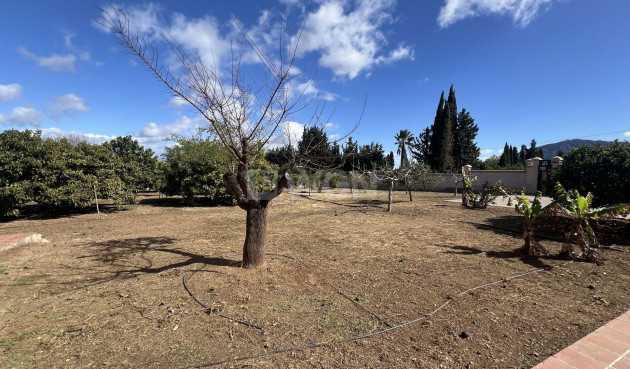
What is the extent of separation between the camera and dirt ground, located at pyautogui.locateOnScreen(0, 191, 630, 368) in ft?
7.07

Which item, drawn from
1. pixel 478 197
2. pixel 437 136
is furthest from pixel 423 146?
pixel 478 197

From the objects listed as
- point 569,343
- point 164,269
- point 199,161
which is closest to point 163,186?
point 199,161

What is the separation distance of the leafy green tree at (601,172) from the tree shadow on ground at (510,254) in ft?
10.6

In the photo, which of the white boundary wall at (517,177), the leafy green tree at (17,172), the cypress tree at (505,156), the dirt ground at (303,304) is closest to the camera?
the dirt ground at (303,304)

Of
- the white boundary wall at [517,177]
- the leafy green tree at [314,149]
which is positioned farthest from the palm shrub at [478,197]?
the leafy green tree at [314,149]

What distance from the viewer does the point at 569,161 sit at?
710cm

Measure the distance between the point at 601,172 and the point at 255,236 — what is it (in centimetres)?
819

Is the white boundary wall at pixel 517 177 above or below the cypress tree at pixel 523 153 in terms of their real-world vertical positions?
below

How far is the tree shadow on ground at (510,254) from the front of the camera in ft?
13.8

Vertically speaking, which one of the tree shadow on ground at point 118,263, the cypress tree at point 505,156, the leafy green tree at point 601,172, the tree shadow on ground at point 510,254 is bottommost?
the tree shadow on ground at point 510,254

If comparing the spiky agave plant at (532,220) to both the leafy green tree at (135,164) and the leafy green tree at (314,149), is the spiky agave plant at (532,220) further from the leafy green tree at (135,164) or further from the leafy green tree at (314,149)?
the leafy green tree at (135,164)

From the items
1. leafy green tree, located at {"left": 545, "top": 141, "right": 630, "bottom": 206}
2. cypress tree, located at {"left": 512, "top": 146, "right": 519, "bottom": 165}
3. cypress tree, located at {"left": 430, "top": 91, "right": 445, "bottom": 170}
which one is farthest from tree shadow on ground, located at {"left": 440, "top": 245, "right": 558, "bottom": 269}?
cypress tree, located at {"left": 512, "top": 146, "right": 519, "bottom": 165}

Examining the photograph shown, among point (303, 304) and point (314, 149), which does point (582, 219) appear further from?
point (303, 304)

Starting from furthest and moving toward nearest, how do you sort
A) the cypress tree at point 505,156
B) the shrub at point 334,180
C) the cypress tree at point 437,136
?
the cypress tree at point 505,156 → the cypress tree at point 437,136 → the shrub at point 334,180
